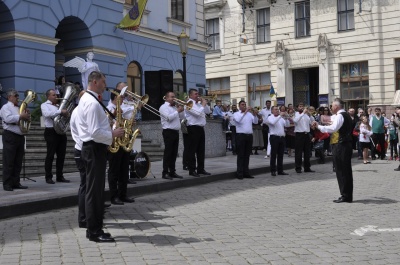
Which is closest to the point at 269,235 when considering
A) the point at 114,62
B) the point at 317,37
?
the point at 114,62

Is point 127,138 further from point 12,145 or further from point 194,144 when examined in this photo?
point 194,144

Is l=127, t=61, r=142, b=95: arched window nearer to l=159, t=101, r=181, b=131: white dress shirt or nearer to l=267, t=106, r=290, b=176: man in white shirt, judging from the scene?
l=267, t=106, r=290, b=176: man in white shirt

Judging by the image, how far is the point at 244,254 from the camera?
607 centimetres

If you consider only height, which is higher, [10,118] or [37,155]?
[10,118]

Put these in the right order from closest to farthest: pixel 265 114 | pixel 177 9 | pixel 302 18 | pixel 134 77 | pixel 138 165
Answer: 1. pixel 138 165
2. pixel 265 114
3. pixel 134 77
4. pixel 177 9
5. pixel 302 18

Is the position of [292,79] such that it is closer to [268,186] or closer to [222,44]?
[222,44]

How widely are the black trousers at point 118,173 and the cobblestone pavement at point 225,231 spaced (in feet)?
1.21

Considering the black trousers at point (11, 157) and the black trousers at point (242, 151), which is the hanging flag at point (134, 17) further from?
the black trousers at point (11, 157)

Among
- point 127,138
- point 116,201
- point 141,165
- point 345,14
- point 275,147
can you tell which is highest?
point 345,14

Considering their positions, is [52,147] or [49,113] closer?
[49,113]

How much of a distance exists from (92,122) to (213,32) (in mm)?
37758

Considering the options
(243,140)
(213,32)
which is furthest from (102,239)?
(213,32)

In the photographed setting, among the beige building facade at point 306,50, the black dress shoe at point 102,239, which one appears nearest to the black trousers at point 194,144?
the black dress shoe at point 102,239

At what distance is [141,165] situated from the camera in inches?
489
